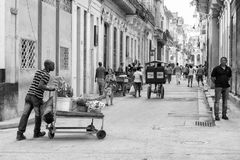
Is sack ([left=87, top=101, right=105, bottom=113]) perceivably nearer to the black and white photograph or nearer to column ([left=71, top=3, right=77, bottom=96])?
the black and white photograph

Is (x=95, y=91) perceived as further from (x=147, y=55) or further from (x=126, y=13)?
(x=147, y=55)

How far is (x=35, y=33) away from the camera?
17359 mm

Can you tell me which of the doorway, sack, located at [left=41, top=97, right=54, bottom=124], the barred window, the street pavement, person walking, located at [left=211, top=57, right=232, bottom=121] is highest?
the doorway

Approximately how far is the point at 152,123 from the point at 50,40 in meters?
6.40

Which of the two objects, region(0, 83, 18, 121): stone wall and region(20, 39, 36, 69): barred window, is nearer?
region(0, 83, 18, 121): stone wall

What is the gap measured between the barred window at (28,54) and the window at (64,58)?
3.89m

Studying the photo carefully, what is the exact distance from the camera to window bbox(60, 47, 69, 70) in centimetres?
2128

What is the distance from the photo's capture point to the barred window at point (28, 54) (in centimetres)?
1628

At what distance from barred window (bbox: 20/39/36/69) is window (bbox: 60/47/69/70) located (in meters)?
3.89

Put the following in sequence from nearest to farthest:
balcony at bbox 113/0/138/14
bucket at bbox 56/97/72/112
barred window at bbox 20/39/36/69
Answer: bucket at bbox 56/97/72/112 < barred window at bbox 20/39/36/69 < balcony at bbox 113/0/138/14

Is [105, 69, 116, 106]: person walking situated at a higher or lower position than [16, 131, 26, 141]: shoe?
higher

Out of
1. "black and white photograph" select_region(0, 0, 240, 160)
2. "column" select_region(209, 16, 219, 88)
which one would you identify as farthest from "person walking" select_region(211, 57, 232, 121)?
"column" select_region(209, 16, 219, 88)

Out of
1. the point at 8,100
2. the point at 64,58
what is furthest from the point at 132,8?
the point at 8,100

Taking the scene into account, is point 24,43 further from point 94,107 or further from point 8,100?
point 94,107
